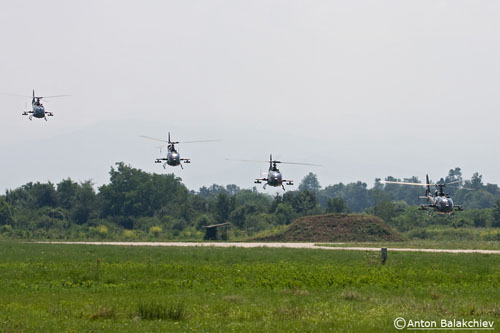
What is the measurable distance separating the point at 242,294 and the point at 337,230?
226 feet

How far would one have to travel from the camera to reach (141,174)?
539ft

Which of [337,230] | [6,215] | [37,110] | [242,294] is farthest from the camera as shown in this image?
[6,215]

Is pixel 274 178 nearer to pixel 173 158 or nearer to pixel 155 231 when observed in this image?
pixel 173 158

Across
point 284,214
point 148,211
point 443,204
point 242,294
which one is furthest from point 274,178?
point 148,211

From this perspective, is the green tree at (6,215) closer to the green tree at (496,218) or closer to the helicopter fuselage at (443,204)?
the green tree at (496,218)

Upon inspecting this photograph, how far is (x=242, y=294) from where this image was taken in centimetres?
3125

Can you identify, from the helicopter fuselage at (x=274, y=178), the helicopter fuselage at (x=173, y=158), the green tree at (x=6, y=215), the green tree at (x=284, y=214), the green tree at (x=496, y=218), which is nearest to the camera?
the helicopter fuselage at (x=274, y=178)

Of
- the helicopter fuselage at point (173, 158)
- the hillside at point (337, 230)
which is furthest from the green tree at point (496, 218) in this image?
the helicopter fuselage at point (173, 158)

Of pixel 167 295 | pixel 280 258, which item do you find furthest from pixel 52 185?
pixel 167 295

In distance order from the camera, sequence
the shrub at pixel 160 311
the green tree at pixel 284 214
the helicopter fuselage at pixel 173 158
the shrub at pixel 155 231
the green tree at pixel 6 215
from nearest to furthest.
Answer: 1. the shrub at pixel 160 311
2. the helicopter fuselage at pixel 173 158
3. the shrub at pixel 155 231
4. the green tree at pixel 284 214
5. the green tree at pixel 6 215

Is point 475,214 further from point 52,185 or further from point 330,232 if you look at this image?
point 52,185
